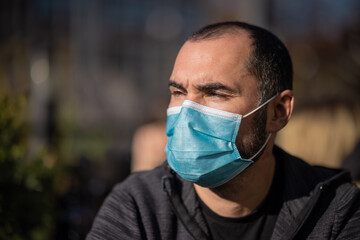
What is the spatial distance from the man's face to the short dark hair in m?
0.04

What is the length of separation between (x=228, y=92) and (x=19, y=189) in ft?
5.09

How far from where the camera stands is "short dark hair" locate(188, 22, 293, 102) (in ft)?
7.20

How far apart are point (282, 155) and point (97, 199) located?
97.4 inches

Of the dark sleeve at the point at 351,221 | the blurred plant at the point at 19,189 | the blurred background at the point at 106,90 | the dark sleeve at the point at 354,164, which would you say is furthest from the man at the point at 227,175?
the dark sleeve at the point at 354,164

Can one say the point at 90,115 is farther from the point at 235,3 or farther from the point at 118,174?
the point at 235,3

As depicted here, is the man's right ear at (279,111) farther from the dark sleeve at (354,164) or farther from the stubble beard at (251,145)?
the dark sleeve at (354,164)

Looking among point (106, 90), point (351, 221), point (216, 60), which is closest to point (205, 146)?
point (216, 60)

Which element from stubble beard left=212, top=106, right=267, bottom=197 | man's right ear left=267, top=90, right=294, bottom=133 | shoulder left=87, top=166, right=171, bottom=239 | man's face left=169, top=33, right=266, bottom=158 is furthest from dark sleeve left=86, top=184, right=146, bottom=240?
man's right ear left=267, top=90, right=294, bottom=133

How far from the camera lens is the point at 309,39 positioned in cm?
623

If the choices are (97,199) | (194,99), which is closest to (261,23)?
(97,199)

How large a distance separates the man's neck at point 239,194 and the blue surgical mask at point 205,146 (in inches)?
4.2

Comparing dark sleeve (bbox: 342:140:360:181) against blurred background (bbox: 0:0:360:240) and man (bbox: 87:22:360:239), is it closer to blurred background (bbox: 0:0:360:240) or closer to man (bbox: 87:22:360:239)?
blurred background (bbox: 0:0:360:240)

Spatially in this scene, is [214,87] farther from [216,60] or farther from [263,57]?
[263,57]

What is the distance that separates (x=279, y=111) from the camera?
91.7 inches
